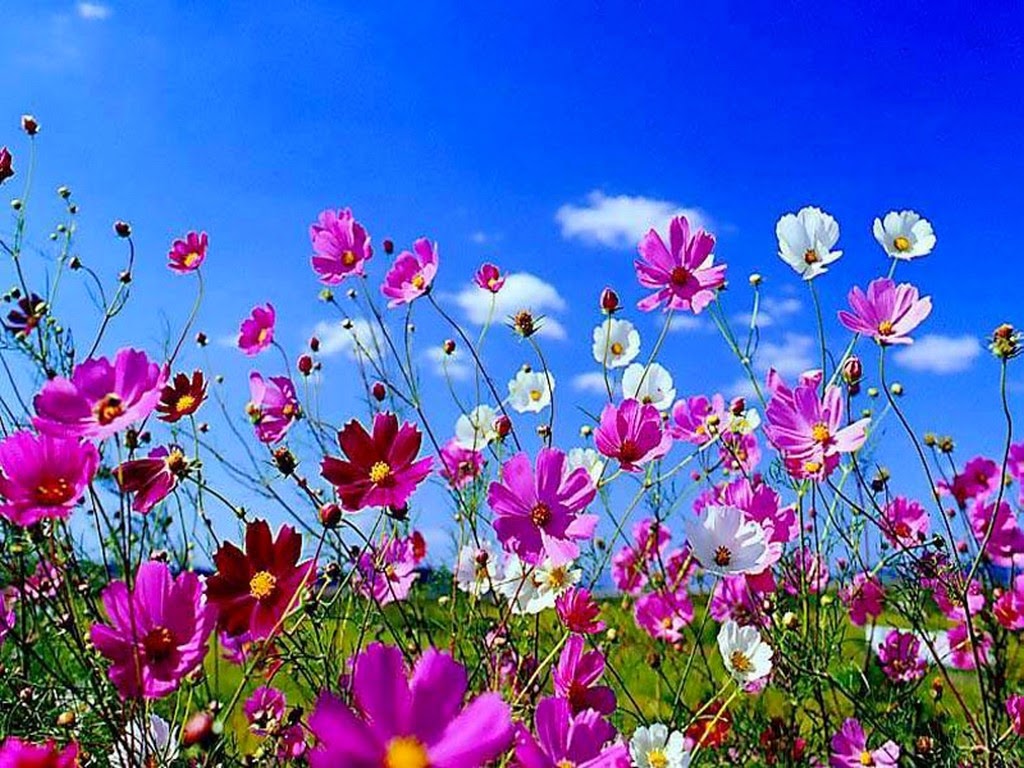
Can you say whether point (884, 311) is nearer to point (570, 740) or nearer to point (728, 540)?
point (728, 540)

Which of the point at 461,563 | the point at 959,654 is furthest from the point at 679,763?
the point at 959,654

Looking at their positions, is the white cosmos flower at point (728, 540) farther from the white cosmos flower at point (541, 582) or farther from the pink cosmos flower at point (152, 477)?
the pink cosmos flower at point (152, 477)

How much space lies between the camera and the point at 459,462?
5.87ft

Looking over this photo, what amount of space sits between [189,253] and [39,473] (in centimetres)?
82

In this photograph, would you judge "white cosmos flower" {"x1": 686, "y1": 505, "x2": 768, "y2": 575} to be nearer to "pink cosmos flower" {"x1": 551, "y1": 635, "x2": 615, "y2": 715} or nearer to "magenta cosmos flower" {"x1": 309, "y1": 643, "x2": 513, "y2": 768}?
"pink cosmos flower" {"x1": 551, "y1": 635, "x2": 615, "y2": 715}

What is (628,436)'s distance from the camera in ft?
3.63

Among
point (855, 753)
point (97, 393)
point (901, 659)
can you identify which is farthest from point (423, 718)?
point (901, 659)

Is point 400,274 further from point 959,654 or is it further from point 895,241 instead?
point 959,654

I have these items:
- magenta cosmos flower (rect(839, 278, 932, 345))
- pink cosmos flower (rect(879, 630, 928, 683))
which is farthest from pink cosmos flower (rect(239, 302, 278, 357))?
pink cosmos flower (rect(879, 630, 928, 683))

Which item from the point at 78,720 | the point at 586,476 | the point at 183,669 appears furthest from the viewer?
the point at 78,720

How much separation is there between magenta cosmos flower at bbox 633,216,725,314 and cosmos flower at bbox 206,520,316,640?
71 cm

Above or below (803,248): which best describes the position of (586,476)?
below

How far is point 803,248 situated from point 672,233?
20cm

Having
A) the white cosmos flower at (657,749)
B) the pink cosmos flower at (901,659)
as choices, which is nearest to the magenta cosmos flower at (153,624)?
the white cosmos flower at (657,749)
